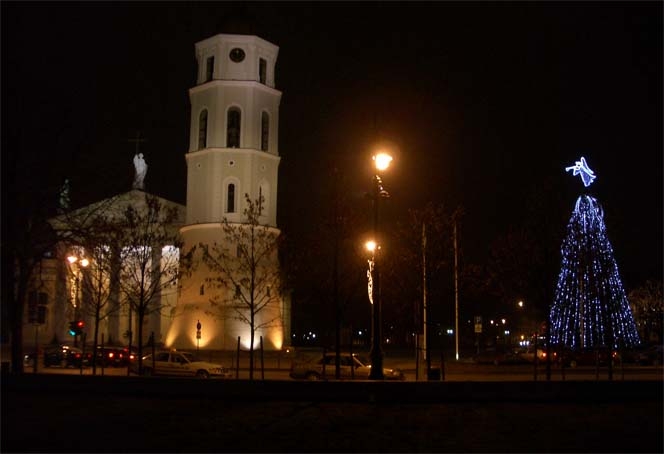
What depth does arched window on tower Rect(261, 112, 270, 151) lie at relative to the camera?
61219 millimetres

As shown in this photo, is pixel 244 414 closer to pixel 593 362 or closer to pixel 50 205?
pixel 50 205

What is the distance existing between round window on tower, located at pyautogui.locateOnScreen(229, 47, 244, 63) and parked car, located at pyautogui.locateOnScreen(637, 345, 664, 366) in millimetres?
34279

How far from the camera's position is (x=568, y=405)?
797 inches

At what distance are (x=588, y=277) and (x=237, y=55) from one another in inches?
1348

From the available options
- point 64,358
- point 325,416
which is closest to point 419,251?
point 325,416

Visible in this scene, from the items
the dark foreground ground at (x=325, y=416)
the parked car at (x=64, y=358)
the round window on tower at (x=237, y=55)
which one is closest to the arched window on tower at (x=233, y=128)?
the round window on tower at (x=237, y=55)

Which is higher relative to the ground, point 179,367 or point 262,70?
point 262,70

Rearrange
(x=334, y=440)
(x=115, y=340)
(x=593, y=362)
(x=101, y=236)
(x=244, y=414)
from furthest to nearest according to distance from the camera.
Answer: (x=115, y=340) < (x=593, y=362) < (x=101, y=236) < (x=244, y=414) < (x=334, y=440)

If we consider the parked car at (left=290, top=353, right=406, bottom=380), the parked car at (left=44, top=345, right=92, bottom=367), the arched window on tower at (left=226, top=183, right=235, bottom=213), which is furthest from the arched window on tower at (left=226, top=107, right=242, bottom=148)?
the parked car at (left=290, top=353, right=406, bottom=380)

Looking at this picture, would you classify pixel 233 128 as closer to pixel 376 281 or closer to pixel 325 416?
pixel 376 281

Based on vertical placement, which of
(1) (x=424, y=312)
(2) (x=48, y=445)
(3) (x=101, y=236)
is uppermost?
(3) (x=101, y=236)

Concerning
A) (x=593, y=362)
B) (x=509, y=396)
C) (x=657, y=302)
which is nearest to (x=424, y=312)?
Answer: (x=593, y=362)

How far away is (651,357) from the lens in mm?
49562

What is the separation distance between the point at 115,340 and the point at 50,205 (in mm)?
49847
